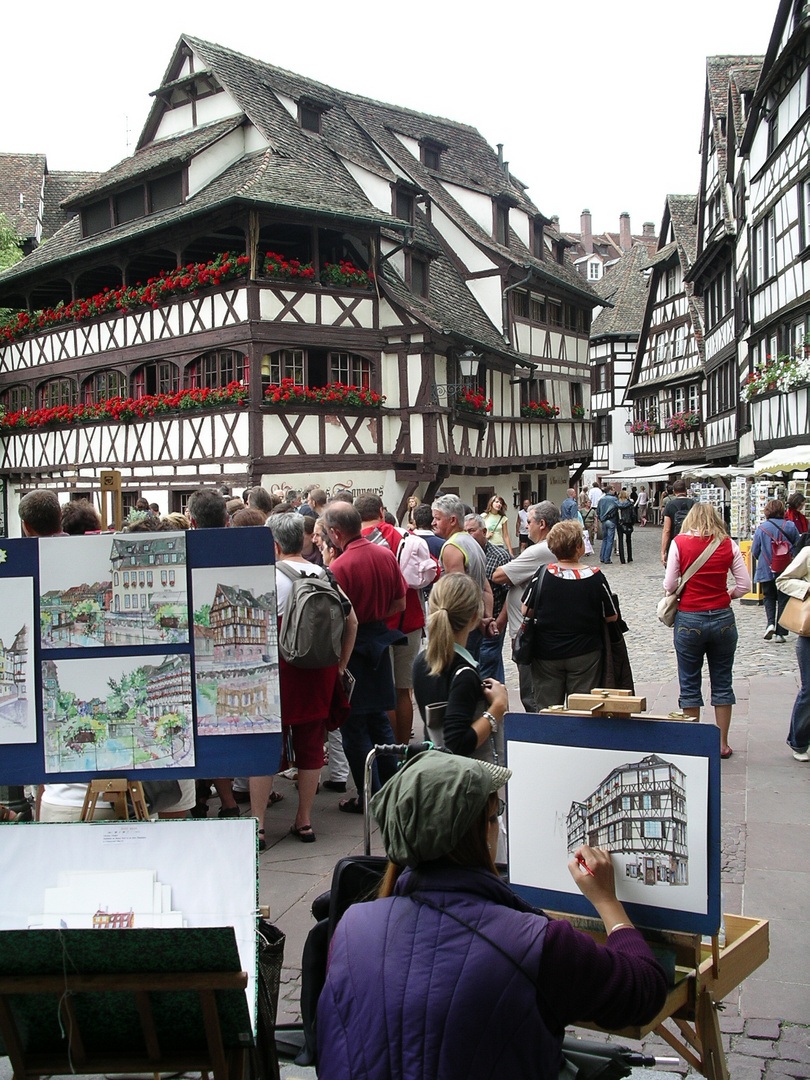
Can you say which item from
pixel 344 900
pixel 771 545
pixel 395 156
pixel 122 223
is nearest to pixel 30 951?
pixel 344 900

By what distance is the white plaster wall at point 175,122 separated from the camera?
24125 millimetres

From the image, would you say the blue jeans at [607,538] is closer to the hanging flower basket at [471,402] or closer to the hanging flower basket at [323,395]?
the hanging flower basket at [471,402]

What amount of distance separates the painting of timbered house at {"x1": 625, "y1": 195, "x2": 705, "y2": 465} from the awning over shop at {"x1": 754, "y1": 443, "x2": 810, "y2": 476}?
22438mm

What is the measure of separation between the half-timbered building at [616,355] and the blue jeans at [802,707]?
45.4m

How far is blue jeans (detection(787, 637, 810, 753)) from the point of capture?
6973mm

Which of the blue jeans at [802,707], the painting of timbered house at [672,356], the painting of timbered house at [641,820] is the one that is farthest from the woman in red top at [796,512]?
the painting of timbered house at [672,356]

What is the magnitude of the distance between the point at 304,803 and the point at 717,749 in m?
3.48

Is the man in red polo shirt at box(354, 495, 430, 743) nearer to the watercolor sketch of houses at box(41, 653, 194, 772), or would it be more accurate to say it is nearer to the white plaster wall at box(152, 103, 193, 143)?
the watercolor sketch of houses at box(41, 653, 194, 772)

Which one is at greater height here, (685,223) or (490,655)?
(685,223)

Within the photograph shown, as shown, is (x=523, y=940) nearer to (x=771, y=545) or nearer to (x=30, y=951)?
(x=30, y=951)

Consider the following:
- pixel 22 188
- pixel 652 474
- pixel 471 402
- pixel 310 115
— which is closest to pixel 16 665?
pixel 471 402

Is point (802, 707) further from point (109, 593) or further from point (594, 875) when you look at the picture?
point (109, 593)

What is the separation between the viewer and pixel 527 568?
685 cm

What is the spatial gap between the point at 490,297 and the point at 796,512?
1668 cm
